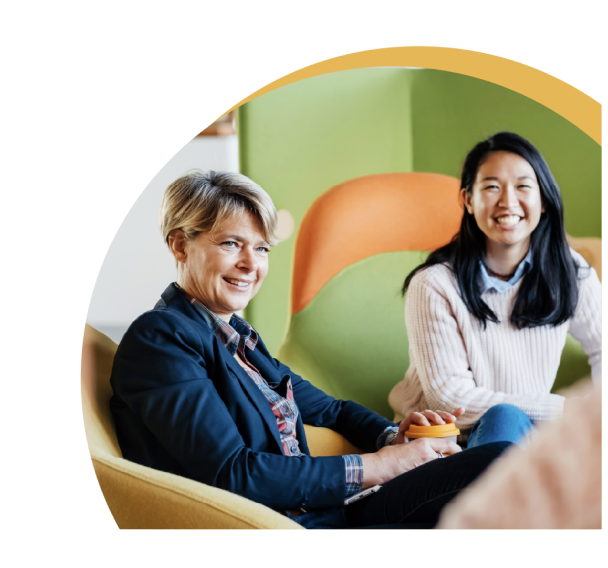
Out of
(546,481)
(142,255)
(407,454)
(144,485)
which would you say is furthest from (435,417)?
(546,481)

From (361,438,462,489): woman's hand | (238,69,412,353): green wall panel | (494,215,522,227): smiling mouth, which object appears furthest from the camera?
(238,69,412,353): green wall panel

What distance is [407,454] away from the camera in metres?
1.48

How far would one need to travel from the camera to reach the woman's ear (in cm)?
152

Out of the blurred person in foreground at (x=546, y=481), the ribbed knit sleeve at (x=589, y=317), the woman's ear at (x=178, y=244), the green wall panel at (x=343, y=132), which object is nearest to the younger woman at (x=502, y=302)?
the ribbed knit sleeve at (x=589, y=317)

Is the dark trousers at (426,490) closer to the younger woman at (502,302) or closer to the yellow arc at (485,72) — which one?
the younger woman at (502,302)

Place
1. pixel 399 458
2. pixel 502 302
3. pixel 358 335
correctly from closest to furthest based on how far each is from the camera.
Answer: pixel 399 458 < pixel 502 302 < pixel 358 335

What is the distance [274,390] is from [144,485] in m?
0.33

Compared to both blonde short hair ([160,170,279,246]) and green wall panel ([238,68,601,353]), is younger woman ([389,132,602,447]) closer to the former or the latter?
green wall panel ([238,68,601,353])

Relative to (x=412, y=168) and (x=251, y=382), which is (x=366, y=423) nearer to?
(x=251, y=382)

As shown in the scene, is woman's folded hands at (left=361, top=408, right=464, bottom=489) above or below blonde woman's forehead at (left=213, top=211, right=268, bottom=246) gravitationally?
below

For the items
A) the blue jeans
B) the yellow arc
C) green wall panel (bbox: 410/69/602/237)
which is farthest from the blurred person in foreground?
the yellow arc

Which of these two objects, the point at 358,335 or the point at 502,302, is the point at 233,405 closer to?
the point at 358,335

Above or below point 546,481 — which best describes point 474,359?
above

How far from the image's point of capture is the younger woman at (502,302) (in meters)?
1.53
